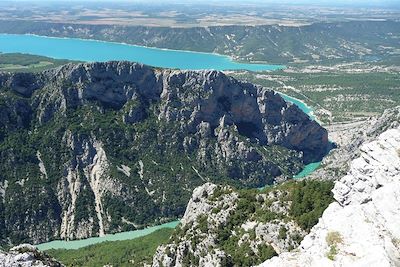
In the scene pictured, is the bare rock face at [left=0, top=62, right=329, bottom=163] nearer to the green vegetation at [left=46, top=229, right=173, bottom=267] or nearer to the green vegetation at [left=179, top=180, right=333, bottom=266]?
the green vegetation at [left=46, top=229, right=173, bottom=267]

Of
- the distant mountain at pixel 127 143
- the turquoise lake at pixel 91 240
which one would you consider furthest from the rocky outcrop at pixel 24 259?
the distant mountain at pixel 127 143

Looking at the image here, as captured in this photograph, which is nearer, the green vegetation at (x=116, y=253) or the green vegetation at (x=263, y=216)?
the green vegetation at (x=263, y=216)

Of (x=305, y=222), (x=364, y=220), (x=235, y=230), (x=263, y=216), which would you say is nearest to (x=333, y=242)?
(x=364, y=220)

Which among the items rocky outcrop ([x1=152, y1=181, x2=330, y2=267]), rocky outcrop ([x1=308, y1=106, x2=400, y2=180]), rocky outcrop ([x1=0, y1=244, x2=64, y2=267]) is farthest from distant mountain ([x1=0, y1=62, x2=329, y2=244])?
rocky outcrop ([x1=0, y1=244, x2=64, y2=267])

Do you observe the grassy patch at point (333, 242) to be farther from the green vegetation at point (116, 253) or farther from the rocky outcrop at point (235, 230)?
the green vegetation at point (116, 253)

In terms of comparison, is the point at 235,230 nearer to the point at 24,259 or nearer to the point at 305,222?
the point at 305,222

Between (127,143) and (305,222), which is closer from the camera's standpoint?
(305,222)
